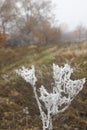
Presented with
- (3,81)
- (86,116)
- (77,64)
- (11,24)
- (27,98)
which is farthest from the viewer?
(11,24)

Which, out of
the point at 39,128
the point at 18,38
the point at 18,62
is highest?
the point at 18,38

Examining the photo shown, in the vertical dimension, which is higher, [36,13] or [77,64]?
[36,13]

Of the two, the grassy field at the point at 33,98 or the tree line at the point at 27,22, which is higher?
the tree line at the point at 27,22

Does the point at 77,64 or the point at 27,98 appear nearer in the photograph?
the point at 27,98

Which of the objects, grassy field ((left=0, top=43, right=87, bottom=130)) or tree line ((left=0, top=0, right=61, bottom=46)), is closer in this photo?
grassy field ((left=0, top=43, right=87, bottom=130))

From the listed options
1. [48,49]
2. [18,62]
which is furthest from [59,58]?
[48,49]

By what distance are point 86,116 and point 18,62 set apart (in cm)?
954

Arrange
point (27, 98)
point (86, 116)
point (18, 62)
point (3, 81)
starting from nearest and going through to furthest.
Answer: point (86, 116) < point (27, 98) < point (3, 81) < point (18, 62)

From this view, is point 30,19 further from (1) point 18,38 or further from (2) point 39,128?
(2) point 39,128

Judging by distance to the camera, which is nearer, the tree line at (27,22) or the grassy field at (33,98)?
the grassy field at (33,98)

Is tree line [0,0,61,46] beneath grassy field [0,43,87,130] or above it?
above

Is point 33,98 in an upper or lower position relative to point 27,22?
lower

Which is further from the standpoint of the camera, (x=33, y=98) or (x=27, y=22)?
(x=27, y=22)

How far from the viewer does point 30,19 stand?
39.5m
